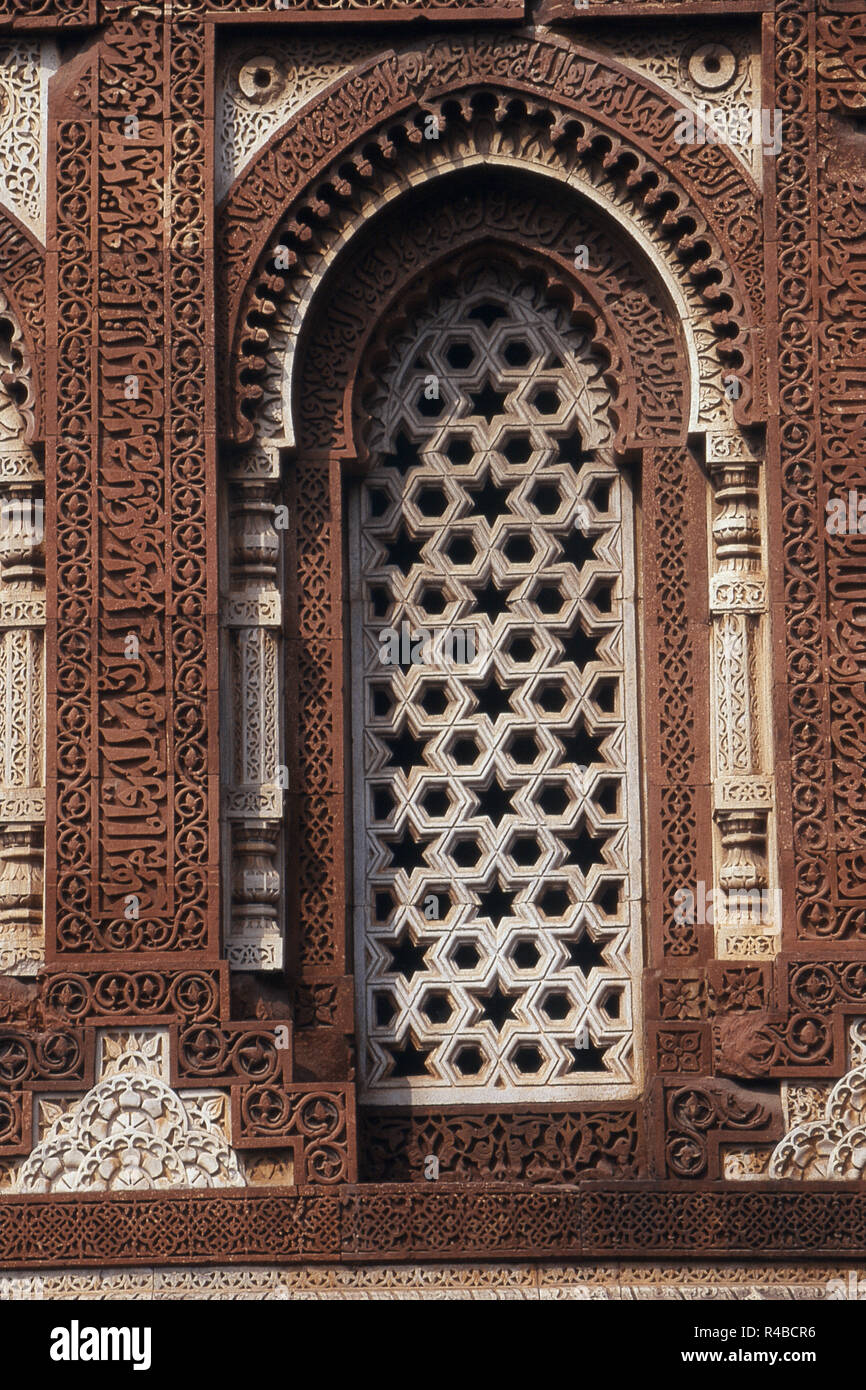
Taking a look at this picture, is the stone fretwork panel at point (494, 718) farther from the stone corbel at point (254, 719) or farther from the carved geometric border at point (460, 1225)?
the carved geometric border at point (460, 1225)

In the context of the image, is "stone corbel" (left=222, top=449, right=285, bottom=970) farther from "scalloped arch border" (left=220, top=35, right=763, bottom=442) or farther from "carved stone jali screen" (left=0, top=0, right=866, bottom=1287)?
"scalloped arch border" (left=220, top=35, right=763, bottom=442)

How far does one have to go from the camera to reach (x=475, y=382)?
11898mm

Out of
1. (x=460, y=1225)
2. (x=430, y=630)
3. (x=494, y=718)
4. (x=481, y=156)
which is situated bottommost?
(x=460, y=1225)

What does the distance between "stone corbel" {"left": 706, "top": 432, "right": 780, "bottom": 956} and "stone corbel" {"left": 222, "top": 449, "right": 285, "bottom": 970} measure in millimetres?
1795

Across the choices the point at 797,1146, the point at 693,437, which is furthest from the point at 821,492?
the point at 797,1146

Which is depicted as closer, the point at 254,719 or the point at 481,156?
the point at 254,719

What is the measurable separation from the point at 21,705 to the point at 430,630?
5.69 ft

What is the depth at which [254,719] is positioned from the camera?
11.4 m

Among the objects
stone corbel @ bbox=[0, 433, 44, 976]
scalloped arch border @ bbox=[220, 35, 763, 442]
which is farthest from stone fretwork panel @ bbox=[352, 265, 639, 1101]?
stone corbel @ bbox=[0, 433, 44, 976]

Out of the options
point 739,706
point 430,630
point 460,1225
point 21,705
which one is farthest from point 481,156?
point 460,1225

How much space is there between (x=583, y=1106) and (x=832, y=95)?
4315 millimetres

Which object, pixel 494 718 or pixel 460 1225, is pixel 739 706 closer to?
pixel 494 718

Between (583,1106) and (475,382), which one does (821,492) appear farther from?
(583,1106)

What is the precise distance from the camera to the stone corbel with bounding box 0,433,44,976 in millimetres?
11273
